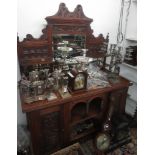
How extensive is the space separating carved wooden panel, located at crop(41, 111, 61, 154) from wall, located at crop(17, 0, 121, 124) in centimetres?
45

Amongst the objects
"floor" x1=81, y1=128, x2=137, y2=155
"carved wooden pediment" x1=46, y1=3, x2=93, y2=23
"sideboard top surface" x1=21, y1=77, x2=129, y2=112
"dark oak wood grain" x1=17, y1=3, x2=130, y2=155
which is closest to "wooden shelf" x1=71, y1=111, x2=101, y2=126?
"dark oak wood grain" x1=17, y1=3, x2=130, y2=155

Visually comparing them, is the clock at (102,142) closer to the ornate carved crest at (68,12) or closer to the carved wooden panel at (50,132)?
the carved wooden panel at (50,132)

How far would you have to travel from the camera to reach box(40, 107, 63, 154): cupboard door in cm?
137

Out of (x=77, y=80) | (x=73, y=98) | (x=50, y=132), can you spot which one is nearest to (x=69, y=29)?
(x=77, y=80)

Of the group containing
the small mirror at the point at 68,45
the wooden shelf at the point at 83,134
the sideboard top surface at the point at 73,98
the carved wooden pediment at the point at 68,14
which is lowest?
the wooden shelf at the point at 83,134

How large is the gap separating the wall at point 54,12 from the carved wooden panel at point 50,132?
0.45 m

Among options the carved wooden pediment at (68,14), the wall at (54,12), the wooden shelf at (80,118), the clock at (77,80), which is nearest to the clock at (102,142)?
the wooden shelf at (80,118)

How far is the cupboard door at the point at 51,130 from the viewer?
137cm

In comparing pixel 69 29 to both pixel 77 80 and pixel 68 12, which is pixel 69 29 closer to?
pixel 68 12

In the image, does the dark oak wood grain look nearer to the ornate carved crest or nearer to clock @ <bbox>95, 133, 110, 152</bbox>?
the ornate carved crest

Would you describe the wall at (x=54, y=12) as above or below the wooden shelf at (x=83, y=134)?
above
